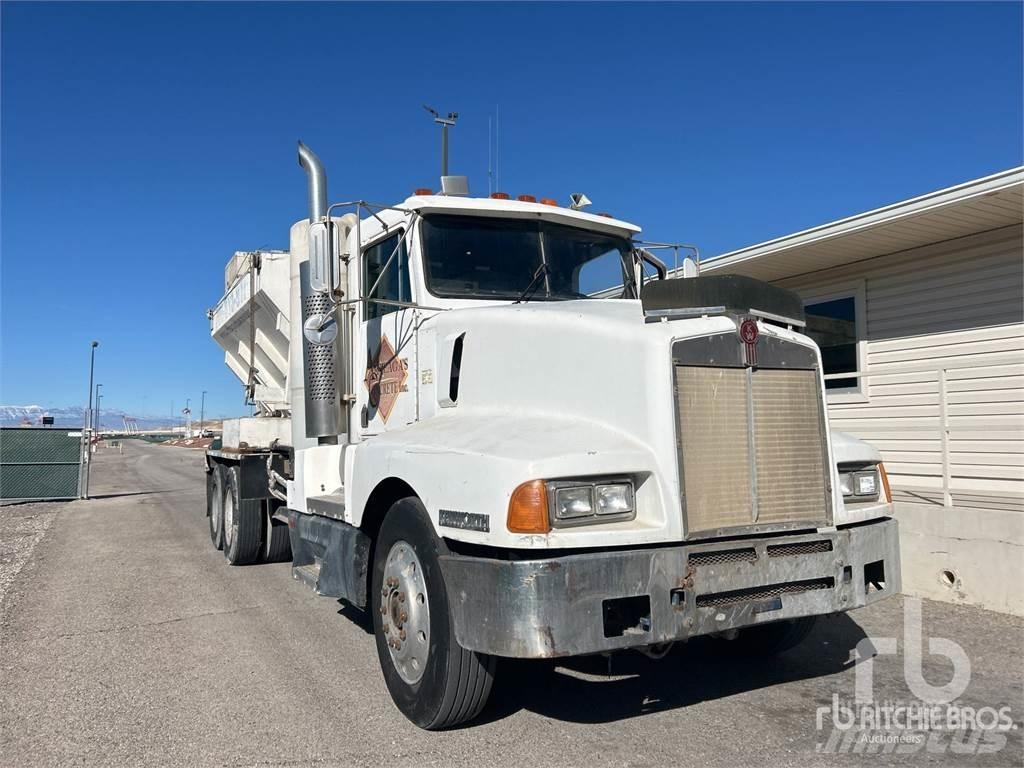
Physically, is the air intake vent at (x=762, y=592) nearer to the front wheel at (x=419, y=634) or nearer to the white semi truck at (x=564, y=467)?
the white semi truck at (x=564, y=467)

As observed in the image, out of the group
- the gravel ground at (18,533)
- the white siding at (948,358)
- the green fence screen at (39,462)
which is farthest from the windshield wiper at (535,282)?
the green fence screen at (39,462)

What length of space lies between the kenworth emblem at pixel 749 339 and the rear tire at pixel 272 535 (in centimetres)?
604

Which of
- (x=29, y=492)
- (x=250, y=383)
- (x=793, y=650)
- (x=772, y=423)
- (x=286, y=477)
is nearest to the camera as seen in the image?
(x=772, y=423)

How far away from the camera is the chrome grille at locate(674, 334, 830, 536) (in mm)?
3504

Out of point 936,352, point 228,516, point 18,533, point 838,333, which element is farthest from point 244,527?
point 936,352

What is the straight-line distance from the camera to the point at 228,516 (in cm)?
880

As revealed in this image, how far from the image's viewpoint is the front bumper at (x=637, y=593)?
3.14 meters

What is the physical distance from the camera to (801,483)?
3.82 metres

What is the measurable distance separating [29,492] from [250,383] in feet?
32.4

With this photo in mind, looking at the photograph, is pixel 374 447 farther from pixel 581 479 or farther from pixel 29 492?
pixel 29 492

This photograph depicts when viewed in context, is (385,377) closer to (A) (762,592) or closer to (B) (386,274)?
(B) (386,274)

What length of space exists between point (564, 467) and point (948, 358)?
7.50m

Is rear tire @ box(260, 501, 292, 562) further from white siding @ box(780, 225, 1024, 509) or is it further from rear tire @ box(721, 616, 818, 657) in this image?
white siding @ box(780, 225, 1024, 509)

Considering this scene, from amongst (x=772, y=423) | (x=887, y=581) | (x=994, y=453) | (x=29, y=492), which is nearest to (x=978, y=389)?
(x=994, y=453)
